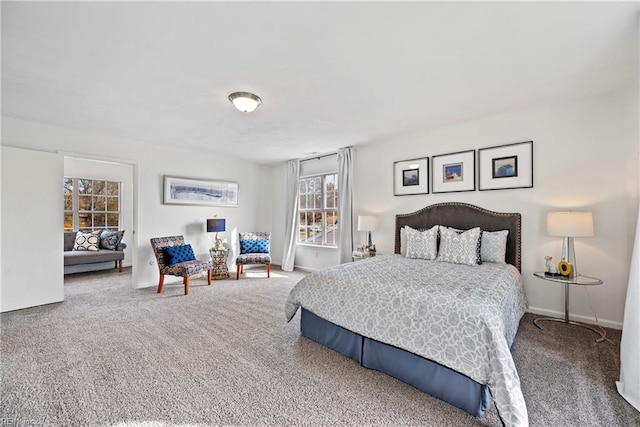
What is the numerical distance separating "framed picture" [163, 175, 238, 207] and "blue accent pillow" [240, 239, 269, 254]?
98 centimetres

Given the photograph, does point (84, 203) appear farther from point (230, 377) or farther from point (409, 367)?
point (409, 367)

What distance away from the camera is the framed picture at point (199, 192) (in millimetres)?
5203

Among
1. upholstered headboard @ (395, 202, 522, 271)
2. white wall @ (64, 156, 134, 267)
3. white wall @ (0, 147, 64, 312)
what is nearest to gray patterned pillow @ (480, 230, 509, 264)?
upholstered headboard @ (395, 202, 522, 271)

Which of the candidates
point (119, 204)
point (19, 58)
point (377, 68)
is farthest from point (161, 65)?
point (119, 204)

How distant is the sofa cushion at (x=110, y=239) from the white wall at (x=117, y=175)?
0.47 m

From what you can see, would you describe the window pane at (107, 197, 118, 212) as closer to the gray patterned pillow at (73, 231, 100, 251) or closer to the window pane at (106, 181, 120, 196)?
A: the window pane at (106, 181, 120, 196)

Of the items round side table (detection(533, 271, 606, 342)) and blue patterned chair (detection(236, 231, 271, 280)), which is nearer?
round side table (detection(533, 271, 606, 342))

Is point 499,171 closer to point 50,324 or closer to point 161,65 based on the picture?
point 161,65

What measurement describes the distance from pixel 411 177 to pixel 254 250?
3298mm

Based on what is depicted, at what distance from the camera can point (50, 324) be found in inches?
122

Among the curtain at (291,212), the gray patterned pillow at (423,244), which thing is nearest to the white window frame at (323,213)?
the curtain at (291,212)

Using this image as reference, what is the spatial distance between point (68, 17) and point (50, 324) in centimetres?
305

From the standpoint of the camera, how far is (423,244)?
3.78m

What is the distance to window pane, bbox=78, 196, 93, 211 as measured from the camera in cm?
663
